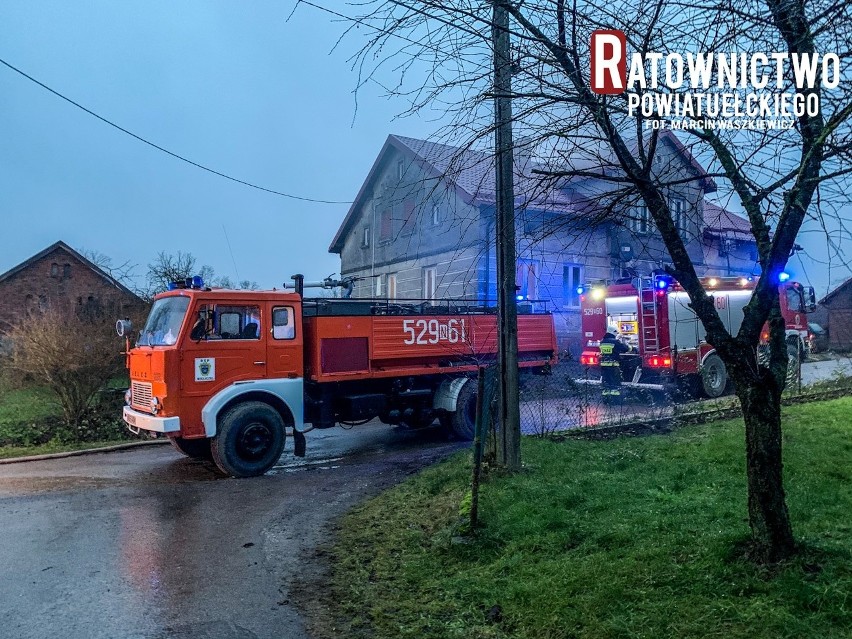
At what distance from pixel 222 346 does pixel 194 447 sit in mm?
1958

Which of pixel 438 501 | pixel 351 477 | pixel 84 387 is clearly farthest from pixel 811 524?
pixel 84 387

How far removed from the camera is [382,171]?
78.7 feet

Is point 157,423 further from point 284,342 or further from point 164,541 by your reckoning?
point 164,541

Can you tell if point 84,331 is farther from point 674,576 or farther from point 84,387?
point 674,576

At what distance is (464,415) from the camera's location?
11.1 metres

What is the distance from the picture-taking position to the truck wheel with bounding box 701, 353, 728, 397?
14695mm

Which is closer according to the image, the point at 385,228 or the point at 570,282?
the point at 570,282

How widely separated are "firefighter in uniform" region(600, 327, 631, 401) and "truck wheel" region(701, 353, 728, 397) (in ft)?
5.86

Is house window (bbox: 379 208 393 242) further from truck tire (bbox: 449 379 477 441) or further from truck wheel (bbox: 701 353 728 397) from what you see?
truck tire (bbox: 449 379 477 441)

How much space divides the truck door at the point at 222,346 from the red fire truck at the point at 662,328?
28.9ft

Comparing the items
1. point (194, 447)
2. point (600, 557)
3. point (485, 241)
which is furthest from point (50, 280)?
point (600, 557)

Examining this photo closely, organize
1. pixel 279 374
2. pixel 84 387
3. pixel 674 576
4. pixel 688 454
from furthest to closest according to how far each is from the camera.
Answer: pixel 84 387
pixel 279 374
pixel 688 454
pixel 674 576

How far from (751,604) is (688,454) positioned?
4.38 metres

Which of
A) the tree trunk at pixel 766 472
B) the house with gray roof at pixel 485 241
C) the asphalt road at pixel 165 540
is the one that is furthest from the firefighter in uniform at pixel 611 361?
the tree trunk at pixel 766 472
